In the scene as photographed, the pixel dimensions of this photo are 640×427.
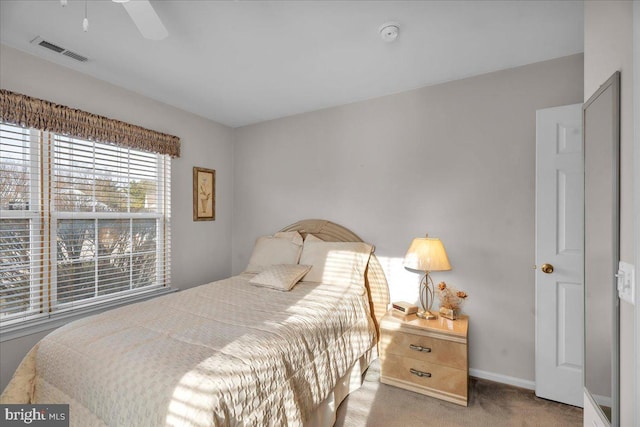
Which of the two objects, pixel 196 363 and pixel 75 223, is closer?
pixel 196 363

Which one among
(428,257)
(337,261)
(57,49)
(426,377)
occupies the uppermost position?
(57,49)

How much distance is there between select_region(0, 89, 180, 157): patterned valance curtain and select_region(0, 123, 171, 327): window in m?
0.10

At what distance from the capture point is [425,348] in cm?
222

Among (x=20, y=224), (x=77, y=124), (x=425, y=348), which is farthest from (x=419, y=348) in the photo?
(x=77, y=124)

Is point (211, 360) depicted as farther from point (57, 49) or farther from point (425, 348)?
point (57, 49)

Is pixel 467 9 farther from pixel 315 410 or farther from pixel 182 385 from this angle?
pixel 315 410

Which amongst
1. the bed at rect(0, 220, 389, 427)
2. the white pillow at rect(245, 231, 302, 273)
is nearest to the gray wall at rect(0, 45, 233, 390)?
the white pillow at rect(245, 231, 302, 273)

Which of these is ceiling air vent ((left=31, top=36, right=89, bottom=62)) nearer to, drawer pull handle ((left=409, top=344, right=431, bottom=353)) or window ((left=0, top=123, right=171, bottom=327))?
window ((left=0, top=123, right=171, bottom=327))

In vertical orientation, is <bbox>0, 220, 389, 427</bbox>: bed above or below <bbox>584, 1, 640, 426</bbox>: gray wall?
below

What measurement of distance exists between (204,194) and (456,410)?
316 cm

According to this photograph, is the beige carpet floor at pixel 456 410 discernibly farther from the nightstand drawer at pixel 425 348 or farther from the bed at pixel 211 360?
the nightstand drawer at pixel 425 348

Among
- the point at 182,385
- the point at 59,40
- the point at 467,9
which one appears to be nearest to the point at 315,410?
the point at 182,385

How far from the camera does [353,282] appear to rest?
8.83ft

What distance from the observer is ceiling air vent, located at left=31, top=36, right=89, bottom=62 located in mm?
1962
